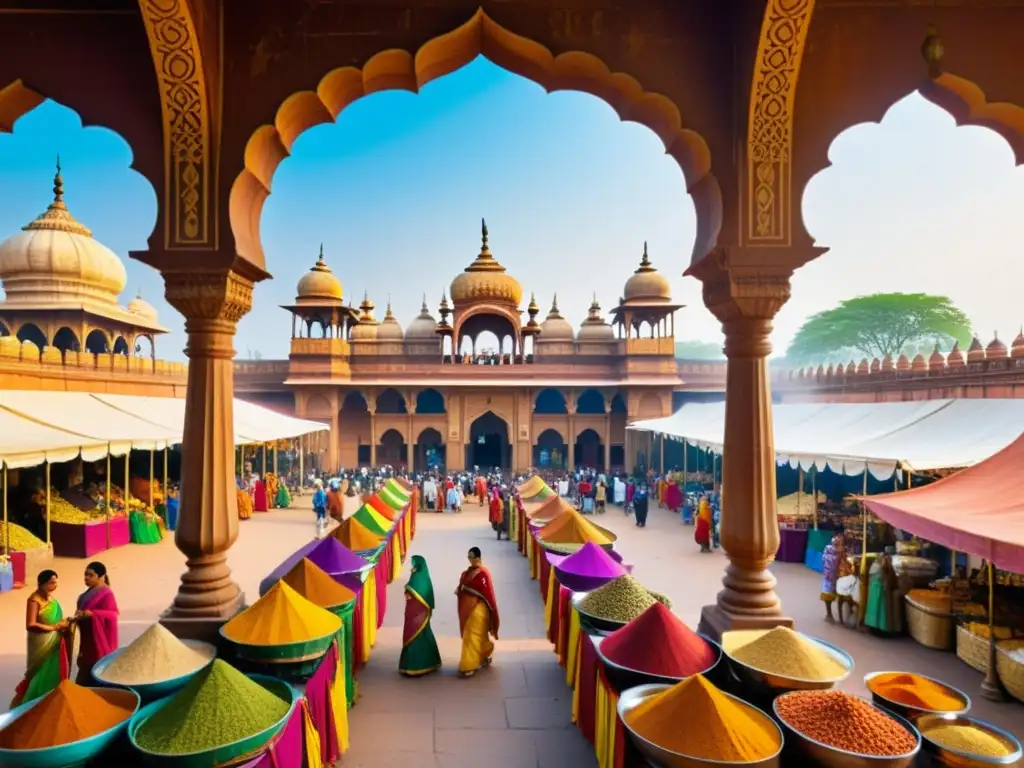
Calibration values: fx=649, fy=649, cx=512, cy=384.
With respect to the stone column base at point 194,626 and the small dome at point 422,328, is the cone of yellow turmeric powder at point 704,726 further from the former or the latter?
the small dome at point 422,328

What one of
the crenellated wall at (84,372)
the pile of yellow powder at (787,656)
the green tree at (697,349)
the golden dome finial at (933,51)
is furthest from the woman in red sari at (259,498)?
the green tree at (697,349)

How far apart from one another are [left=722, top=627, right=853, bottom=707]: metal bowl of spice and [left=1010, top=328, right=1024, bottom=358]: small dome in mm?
9099

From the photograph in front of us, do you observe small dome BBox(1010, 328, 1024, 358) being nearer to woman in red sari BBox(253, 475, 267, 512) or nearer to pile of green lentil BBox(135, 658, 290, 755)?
pile of green lentil BBox(135, 658, 290, 755)

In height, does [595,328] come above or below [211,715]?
above

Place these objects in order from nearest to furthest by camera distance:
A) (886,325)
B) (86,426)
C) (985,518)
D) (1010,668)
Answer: (985,518), (1010,668), (86,426), (886,325)

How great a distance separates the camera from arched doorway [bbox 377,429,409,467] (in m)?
26.9

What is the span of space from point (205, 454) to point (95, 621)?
4.77 ft

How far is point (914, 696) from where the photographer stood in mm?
3557

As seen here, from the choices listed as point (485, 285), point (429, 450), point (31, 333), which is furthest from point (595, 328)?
point (31, 333)

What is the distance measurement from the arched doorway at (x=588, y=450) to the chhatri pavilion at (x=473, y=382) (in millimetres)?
44

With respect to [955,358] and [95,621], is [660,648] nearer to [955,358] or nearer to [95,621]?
[95,621]

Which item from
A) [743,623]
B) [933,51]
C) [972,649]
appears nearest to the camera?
[933,51]

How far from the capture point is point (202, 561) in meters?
4.33

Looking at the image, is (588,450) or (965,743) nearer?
(965,743)
